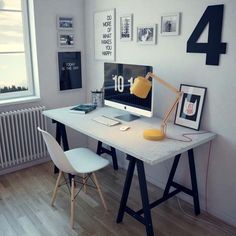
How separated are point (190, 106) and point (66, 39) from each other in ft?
5.64

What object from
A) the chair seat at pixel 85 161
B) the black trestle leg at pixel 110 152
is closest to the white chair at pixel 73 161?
the chair seat at pixel 85 161

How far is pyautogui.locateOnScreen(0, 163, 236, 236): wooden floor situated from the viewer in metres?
2.18

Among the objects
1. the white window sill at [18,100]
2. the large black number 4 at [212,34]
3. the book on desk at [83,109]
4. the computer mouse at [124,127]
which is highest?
the large black number 4 at [212,34]

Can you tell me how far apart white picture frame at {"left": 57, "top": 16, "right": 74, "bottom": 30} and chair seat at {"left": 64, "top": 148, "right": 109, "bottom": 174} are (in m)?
1.51

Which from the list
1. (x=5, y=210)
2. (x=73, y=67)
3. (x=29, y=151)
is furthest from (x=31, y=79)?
(x=5, y=210)

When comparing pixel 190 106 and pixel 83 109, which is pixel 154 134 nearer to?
pixel 190 106

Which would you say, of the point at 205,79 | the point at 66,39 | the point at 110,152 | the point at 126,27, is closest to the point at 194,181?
the point at 205,79

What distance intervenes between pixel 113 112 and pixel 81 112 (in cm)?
32

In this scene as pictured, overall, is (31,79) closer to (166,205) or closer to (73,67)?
(73,67)

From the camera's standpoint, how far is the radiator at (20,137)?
9.63 feet

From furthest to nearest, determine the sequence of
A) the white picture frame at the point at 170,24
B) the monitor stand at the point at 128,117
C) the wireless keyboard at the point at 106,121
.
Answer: the monitor stand at the point at 128,117
the wireless keyboard at the point at 106,121
the white picture frame at the point at 170,24

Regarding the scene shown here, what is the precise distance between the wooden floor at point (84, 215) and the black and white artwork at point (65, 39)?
1550mm

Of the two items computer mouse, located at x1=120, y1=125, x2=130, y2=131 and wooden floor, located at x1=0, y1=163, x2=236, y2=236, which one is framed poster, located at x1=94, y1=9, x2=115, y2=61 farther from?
wooden floor, located at x1=0, y1=163, x2=236, y2=236

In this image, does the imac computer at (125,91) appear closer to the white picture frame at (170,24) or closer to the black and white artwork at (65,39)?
the white picture frame at (170,24)
